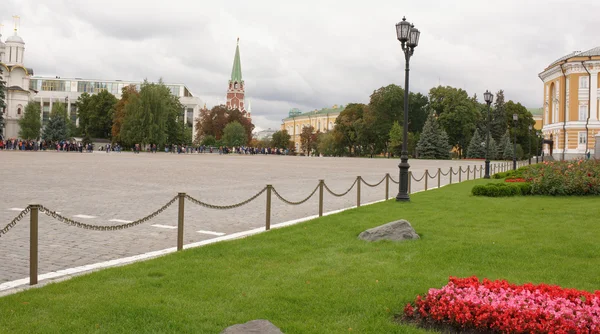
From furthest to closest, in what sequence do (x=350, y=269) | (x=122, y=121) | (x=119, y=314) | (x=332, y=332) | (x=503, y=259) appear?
(x=122, y=121), (x=503, y=259), (x=350, y=269), (x=119, y=314), (x=332, y=332)

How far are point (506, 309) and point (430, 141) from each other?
7633cm

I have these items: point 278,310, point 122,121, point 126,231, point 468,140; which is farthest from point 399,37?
point 468,140

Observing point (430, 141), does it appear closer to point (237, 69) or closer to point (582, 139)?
point (582, 139)

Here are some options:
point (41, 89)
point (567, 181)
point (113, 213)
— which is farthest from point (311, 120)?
point (113, 213)

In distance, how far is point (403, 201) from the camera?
15047 mm

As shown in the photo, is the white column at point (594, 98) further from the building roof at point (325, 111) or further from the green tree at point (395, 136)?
the building roof at point (325, 111)

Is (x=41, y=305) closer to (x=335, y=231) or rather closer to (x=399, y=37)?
(x=335, y=231)

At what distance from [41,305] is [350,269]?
136 inches

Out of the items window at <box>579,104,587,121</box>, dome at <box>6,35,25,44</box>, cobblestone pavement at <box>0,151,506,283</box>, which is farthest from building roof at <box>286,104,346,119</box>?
cobblestone pavement at <box>0,151,506,283</box>

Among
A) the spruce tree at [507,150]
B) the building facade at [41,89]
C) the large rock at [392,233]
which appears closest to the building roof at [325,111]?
the building facade at [41,89]

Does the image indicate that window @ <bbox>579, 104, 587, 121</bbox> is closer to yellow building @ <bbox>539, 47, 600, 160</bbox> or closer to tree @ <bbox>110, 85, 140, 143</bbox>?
yellow building @ <bbox>539, 47, 600, 160</bbox>

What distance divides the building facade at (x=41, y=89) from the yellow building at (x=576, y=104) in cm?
6210

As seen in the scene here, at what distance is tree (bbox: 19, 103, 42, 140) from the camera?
84500mm

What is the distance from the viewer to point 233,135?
342 ft
